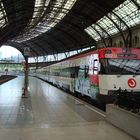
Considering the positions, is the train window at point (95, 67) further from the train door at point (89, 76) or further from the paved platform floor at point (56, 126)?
the paved platform floor at point (56, 126)

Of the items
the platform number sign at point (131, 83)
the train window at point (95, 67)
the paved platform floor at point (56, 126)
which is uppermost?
the train window at point (95, 67)

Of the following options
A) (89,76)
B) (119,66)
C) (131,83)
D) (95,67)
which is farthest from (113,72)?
(89,76)

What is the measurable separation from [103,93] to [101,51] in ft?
7.17

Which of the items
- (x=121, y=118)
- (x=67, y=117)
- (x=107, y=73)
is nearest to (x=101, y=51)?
(x=107, y=73)

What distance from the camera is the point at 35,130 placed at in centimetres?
1135

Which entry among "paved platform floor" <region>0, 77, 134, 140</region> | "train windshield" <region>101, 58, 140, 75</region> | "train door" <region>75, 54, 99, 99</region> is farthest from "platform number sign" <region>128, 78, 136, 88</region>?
"paved platform floor" <region>0, 77, 134, 140</region>

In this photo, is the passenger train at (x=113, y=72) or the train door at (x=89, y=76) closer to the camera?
the passenger train at (x=113, y=72)

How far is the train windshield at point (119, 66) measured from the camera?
1847 centimetres

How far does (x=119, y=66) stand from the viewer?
18.7 meters

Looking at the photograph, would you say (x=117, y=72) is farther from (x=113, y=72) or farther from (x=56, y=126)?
(x=56, y=126)

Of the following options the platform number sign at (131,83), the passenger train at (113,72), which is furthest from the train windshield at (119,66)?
the platform number sign at (131,83)

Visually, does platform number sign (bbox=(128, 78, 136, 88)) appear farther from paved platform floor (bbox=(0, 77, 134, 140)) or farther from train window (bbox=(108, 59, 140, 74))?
paved platform floor (bbox=(0, 77, 134, 140))

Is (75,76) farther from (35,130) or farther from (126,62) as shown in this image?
(35,130)

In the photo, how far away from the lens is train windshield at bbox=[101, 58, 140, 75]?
60.6ft
